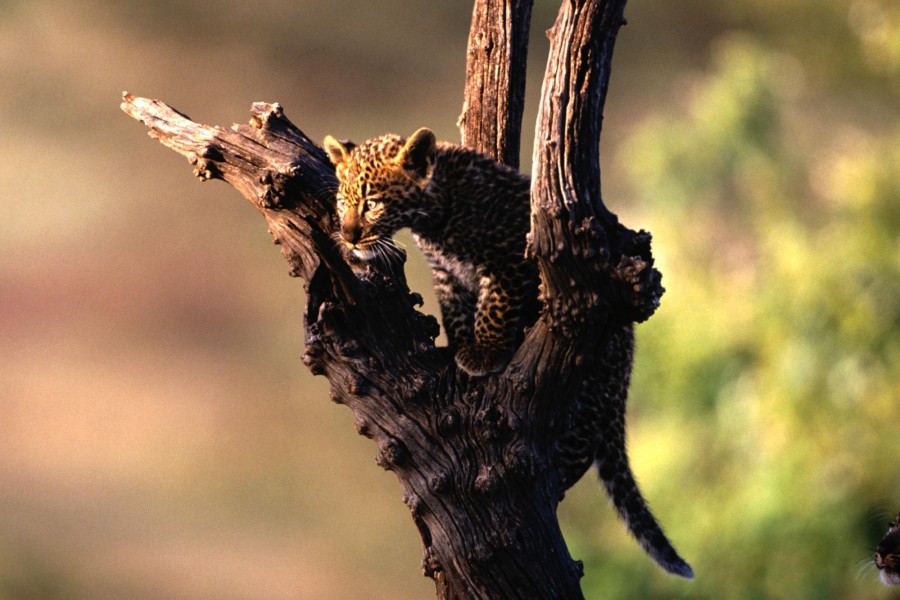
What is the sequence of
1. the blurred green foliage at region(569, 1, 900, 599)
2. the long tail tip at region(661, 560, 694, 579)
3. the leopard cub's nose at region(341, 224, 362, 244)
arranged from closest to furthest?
1. the leopard cub's nose at region(341, 224, 362, 244)
2. the long tail tip at region(661, 560, 694, 579)
3. the blurred green foliage at region(569, 1, 900, 599)

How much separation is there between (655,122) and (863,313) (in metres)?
4.80

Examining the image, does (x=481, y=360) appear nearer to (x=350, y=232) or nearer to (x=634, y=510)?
(x=350, y=232)

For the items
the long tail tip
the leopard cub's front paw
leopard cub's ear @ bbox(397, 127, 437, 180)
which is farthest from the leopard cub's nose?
the long tail tip

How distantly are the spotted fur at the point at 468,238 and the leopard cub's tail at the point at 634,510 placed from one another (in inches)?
11.1

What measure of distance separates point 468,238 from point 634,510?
1.84 meters

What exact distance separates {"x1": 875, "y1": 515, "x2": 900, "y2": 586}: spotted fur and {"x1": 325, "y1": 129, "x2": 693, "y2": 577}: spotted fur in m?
1.80

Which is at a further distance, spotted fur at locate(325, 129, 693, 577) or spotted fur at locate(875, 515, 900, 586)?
spotted fur at locate(875, 515, 900, 586)

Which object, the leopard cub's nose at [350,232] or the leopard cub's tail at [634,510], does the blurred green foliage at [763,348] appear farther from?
the leopard cub's nose at [350,232]

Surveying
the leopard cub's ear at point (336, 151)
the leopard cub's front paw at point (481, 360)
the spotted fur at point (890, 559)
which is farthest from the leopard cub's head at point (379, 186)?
the spotted fur at point (890, 559)

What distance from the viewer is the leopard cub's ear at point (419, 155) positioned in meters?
5.52

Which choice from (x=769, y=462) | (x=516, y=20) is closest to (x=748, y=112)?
(x=769, y=462)

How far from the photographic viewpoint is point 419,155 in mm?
5570

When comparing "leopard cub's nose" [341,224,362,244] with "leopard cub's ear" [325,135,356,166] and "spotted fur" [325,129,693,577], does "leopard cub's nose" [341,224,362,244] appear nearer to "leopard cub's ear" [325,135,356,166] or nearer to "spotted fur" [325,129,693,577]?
"spotted fur" [325,129,693,577]

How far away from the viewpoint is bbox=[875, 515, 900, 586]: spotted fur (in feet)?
21.5
